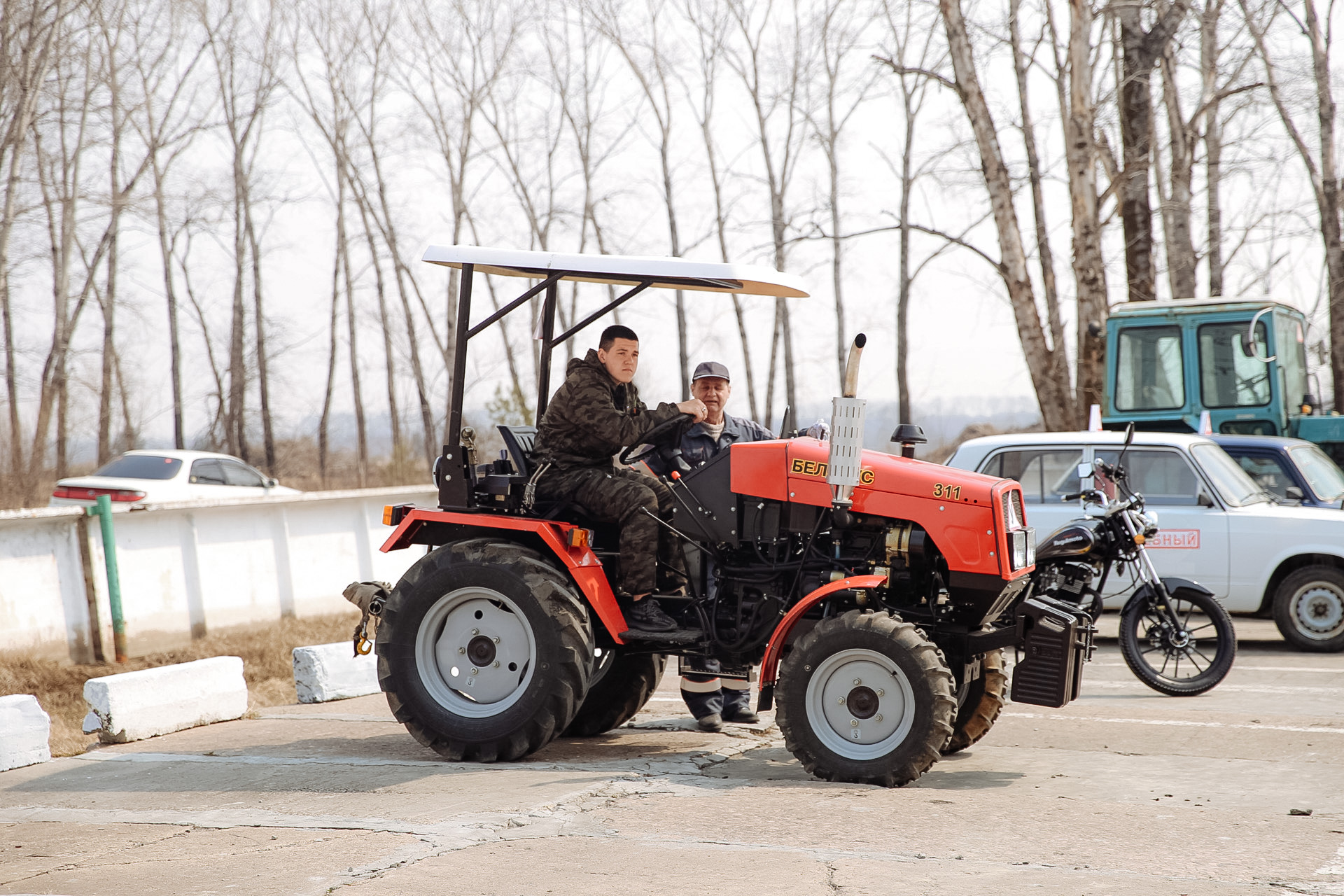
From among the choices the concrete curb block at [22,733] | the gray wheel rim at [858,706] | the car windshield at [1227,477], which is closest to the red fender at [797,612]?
the gray wheel rim at [858,706]

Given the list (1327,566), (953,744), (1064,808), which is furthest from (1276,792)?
(1327,566)

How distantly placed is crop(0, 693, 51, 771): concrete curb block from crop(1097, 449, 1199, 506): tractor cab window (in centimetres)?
798

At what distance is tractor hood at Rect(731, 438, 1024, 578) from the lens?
5.72 m

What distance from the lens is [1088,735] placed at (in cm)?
699

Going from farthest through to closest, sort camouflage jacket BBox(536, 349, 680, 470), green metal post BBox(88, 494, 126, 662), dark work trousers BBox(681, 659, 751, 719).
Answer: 1. green metal post BBox(88, 494, 126, 662)
2. dark work trousers BBox(681, 659, 751, 719)
3. camouflage jacket BBox(536, 349, 680, 470)

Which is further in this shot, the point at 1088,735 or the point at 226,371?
the point at 226,371

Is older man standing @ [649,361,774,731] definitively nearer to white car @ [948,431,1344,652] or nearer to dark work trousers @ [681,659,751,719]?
dark work trousers @ [681,659,751,719]

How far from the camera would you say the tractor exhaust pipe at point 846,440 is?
546 cm

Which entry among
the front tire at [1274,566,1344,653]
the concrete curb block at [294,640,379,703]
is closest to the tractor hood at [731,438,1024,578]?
the concrete curb block at [294,640,379,703]

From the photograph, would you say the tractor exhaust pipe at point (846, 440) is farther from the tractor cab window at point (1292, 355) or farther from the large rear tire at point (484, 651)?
the tractor cab window at point (1292, 355)

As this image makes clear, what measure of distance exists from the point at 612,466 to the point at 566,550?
0.50 m

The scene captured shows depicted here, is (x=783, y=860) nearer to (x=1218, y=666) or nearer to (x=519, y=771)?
(x=519, y=771)

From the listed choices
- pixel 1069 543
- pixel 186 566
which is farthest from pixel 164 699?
pixel 1069 543

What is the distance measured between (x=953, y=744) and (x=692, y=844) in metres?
2.16
